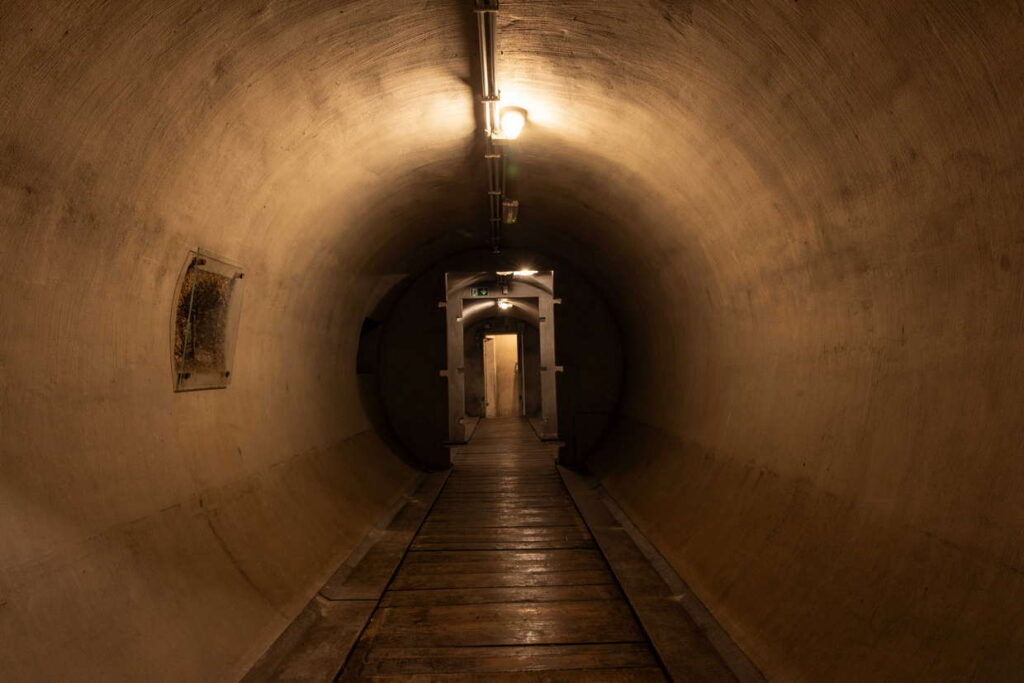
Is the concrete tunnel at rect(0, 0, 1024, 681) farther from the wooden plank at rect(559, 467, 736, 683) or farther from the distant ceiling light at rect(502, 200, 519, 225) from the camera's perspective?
the distant ceiling light at rect(502, 200, 519, 225)

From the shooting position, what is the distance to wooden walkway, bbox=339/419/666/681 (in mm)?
4070

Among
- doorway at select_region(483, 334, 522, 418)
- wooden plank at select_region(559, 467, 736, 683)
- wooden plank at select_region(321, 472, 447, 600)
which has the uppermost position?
doorway at select_region(483, 334, 522, 418)

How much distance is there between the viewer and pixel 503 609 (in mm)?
5004

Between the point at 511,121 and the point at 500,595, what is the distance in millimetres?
3622

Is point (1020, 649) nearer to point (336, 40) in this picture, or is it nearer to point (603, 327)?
point (336, 40)

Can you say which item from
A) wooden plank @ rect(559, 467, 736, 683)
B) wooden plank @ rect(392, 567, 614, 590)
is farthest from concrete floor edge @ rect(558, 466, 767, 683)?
wooden plank @ rect(392, 567, 614, 590)

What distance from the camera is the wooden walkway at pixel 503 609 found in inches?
160

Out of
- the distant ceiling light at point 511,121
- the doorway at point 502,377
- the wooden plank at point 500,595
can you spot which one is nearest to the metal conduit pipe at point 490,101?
the distant ceiling light at point 511,121

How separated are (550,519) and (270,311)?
3908mm

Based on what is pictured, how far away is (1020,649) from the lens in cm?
229

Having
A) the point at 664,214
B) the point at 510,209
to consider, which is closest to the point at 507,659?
the point at 664,214

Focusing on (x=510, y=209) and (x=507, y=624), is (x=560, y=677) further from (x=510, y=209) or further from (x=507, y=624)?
(x=510, y=209)

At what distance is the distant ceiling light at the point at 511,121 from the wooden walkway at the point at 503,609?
11.7 feet

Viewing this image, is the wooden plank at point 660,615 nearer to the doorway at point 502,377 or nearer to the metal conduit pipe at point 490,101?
the metal conduit pipe at point 490,101
